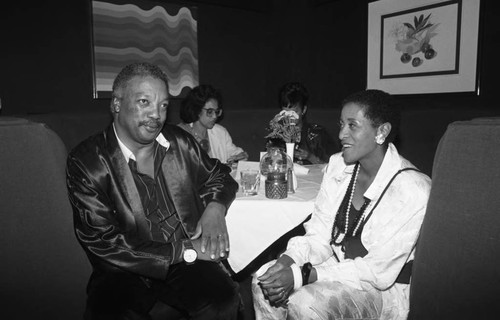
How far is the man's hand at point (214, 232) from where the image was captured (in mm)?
1770

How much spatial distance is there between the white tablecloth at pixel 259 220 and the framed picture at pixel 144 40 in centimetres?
310

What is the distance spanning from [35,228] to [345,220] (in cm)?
136

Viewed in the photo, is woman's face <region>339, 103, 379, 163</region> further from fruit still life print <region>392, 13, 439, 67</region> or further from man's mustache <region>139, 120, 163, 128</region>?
fruit still life print <region>392, 13, 439, 67</region>

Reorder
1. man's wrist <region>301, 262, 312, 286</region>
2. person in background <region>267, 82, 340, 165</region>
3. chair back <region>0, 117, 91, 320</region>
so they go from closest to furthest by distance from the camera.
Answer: chair back <region>0, 117, 91, 320</region> → man's wrist <region>301, 262, 312, 286</region> → person in background <region>267, 82, 340, 165</region>

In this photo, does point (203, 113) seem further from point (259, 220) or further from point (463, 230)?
point (463, 230)

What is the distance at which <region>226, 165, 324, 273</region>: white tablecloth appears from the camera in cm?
207

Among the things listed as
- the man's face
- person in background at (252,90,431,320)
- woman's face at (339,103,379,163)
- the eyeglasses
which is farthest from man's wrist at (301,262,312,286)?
the eyeglasses

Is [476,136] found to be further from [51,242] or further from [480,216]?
[51,242]

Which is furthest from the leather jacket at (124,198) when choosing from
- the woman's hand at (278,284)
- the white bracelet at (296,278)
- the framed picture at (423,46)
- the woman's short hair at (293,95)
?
the framed picture at (423,46)

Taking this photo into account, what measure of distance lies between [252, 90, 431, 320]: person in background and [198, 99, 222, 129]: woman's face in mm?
2178

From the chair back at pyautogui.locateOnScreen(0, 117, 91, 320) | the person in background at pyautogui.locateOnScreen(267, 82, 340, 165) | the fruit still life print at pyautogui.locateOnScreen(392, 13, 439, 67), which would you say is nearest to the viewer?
the chair back at pyautogui.locateOnScreen(0, 117, 91, 320)

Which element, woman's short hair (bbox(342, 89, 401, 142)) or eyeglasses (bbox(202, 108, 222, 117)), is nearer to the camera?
woman's short hair (bbox(342, 89, 401, 142))

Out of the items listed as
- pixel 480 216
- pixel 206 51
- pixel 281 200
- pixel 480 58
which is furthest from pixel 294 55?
pixel 480 216

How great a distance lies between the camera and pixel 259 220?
6.88ft
